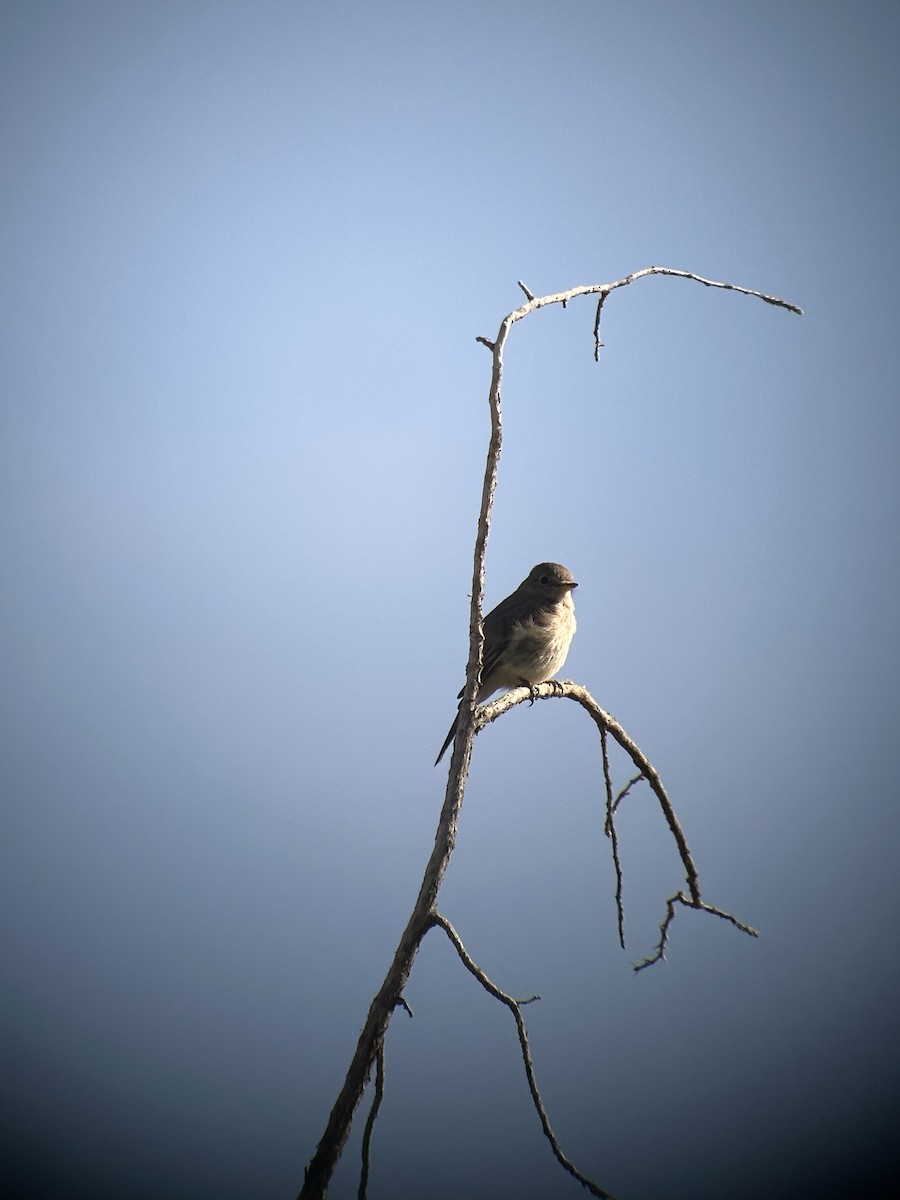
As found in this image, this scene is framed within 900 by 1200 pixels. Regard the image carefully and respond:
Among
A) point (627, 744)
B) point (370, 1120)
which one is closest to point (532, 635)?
point (627, 744)

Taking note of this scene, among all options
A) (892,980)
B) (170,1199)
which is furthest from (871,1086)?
(170,1199)

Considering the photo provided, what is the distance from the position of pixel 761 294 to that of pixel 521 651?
367 cm

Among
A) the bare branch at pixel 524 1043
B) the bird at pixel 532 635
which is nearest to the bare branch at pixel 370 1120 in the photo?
the bare branch at pixel 524 1043

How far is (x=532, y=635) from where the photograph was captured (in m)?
7.77

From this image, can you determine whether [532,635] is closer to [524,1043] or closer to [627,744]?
[627,744]

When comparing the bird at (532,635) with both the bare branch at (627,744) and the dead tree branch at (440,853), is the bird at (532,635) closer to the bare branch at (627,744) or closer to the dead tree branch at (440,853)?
the bare branch at (627,744)

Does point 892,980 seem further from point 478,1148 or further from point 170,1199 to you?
point 170,1199

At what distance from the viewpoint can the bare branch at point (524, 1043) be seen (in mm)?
3885

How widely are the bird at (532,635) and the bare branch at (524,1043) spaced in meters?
3.20

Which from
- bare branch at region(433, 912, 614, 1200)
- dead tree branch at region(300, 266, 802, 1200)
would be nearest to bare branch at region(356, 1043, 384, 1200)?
dead tree branch at region(300, 266, 802, 1200)

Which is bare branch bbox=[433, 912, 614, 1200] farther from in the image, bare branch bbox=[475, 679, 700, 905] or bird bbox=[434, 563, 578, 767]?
bird bbox=[434, 563, 578, 767]

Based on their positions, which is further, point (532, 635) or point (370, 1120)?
point (532, 635)

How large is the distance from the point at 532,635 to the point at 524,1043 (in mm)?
3976

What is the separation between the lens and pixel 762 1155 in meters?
70.6
